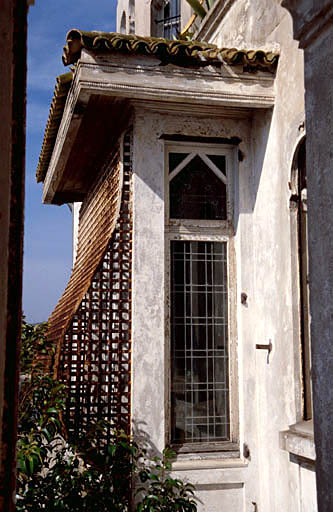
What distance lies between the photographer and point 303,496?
4.83m

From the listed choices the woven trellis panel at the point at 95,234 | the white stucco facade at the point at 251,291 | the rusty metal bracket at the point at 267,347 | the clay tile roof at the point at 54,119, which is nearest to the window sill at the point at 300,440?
the white stucco facade at the point at 251,291

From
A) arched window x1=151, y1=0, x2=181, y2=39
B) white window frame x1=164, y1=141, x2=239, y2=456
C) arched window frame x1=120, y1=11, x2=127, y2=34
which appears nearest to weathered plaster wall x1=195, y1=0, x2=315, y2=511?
white window frame x1=164, y1=141, x2=239, y2=456

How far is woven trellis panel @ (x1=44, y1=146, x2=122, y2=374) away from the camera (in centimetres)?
565

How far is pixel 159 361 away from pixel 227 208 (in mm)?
1667

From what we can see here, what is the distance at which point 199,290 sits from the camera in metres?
5.88

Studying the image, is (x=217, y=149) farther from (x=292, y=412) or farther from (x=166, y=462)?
(x=166, y=462)

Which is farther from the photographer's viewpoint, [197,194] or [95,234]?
[95,234]

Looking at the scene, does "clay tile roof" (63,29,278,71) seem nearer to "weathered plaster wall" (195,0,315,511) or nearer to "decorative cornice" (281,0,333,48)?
"weathered plaster wall" (195,0,315,511)

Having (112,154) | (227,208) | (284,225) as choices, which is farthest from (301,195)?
(112,154)

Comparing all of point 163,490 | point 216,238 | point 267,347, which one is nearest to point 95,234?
point 216,238

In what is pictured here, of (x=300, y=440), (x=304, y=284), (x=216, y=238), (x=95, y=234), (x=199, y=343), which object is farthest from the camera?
(x=95, y=234)

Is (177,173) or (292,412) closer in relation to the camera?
(292,412)

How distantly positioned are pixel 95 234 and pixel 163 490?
297 cm

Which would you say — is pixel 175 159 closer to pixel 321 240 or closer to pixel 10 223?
pixel 321 240
